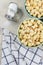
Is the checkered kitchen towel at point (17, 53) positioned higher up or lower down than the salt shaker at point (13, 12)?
lower down

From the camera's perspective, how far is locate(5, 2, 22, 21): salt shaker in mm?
1402

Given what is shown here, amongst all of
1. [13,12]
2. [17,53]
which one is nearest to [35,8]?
[13,12]

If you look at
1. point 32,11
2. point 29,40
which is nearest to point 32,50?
point 29,40

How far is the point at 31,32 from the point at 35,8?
0.33ft

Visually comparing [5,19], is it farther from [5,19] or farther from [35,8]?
[35,8]

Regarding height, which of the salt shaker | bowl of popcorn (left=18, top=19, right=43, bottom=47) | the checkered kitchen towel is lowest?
the checkered kitchen towel

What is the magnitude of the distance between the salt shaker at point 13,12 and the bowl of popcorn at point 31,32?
0.05m

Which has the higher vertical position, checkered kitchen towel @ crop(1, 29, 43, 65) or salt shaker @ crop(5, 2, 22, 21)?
salt shaker @ crop(5, 2, 22, 21)

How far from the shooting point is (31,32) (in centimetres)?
137

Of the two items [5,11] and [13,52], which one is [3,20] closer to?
[5,11]

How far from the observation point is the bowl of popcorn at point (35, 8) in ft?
4.53

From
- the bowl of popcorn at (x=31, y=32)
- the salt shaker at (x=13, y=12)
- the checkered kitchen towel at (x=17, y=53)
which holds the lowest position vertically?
the checkered kitchen towel at (x=17, y=53)

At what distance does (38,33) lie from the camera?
1.36 meters

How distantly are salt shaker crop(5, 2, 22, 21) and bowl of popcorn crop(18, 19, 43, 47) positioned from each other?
5 cm
